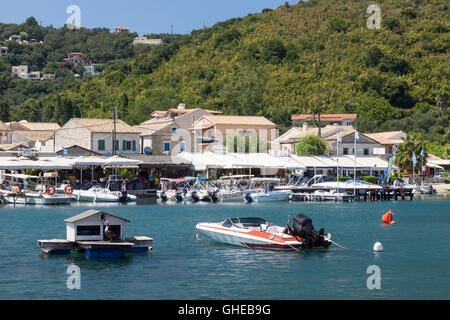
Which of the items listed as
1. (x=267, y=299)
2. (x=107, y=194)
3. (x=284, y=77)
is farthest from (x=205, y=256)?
(x=284, y=77)

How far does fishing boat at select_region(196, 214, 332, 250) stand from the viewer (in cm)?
3372

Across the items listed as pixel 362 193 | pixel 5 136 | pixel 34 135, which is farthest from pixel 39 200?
pixel 34 135

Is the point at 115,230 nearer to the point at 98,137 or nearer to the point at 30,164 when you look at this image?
the point at 30,164

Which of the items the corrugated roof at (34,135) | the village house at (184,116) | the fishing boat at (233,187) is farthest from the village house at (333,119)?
the corrugated roof at (34,135)

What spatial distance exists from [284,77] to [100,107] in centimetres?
4725

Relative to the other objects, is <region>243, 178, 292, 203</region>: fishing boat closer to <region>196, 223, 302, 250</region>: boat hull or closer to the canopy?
the canopy

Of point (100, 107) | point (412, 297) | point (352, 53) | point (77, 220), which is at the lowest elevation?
point (412, 297)

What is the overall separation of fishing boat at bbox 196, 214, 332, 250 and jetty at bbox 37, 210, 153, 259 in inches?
255

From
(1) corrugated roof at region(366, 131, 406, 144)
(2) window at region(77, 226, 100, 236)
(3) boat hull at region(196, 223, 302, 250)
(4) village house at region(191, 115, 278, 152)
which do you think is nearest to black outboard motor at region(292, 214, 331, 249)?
(3) boat hull at region(196, 223, 302, 250)

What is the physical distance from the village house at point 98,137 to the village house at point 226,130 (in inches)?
579

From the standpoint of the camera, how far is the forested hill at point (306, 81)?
143500 mm

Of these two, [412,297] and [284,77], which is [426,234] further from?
[284,77]

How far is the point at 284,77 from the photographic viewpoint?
16525cm

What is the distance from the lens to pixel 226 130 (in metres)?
110
